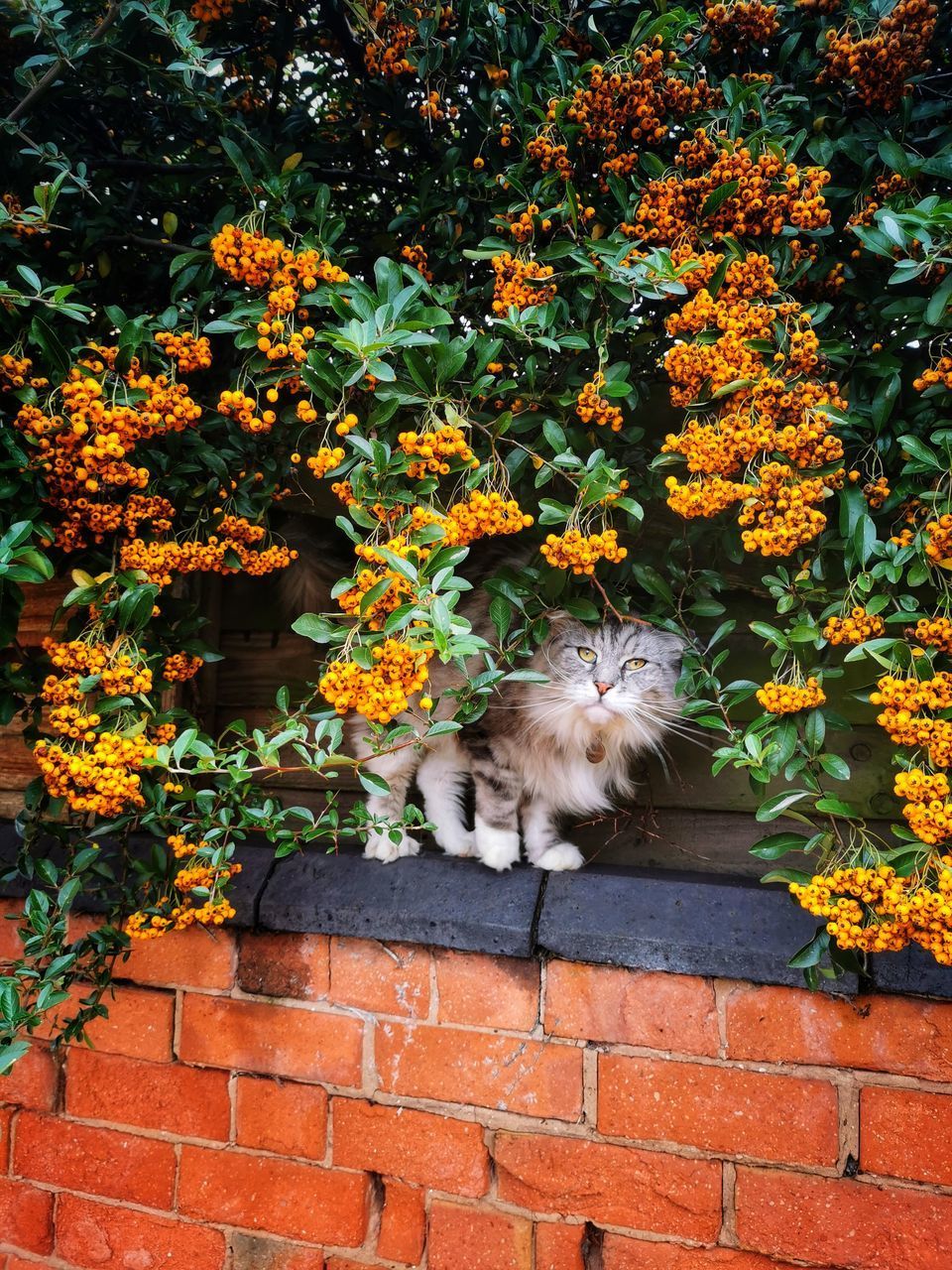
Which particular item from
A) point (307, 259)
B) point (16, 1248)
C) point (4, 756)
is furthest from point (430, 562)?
point (16, 1248)

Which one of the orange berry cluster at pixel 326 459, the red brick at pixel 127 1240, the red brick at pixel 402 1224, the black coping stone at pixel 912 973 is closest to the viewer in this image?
the orange berry cluster at pixel 326 459

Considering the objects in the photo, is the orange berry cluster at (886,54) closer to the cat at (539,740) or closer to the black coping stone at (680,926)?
→ the cat at (539,740)

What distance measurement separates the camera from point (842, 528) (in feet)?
3.35

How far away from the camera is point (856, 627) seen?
974 millimetres

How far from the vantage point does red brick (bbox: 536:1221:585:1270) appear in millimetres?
1232

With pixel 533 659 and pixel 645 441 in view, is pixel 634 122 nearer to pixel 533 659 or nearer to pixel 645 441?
pixel 645 441

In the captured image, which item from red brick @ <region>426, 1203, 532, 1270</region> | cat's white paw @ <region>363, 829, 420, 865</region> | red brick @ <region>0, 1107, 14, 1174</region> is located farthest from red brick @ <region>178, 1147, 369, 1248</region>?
cat's white paw @ <region>363, 829, 420, 865</region>

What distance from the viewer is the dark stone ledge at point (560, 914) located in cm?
116

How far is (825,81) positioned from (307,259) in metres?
0.71

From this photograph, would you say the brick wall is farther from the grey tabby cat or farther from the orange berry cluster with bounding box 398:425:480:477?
the orange berry cluster with bounding box 398:425:480:477

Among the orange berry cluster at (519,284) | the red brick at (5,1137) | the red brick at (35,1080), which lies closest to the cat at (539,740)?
the orange berry cluster at (519,284)

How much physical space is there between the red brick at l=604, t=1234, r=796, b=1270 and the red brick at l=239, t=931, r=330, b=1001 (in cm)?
55

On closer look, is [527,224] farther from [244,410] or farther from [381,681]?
[381,681]

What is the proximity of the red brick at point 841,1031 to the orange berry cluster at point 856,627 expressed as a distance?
0.53 metres
